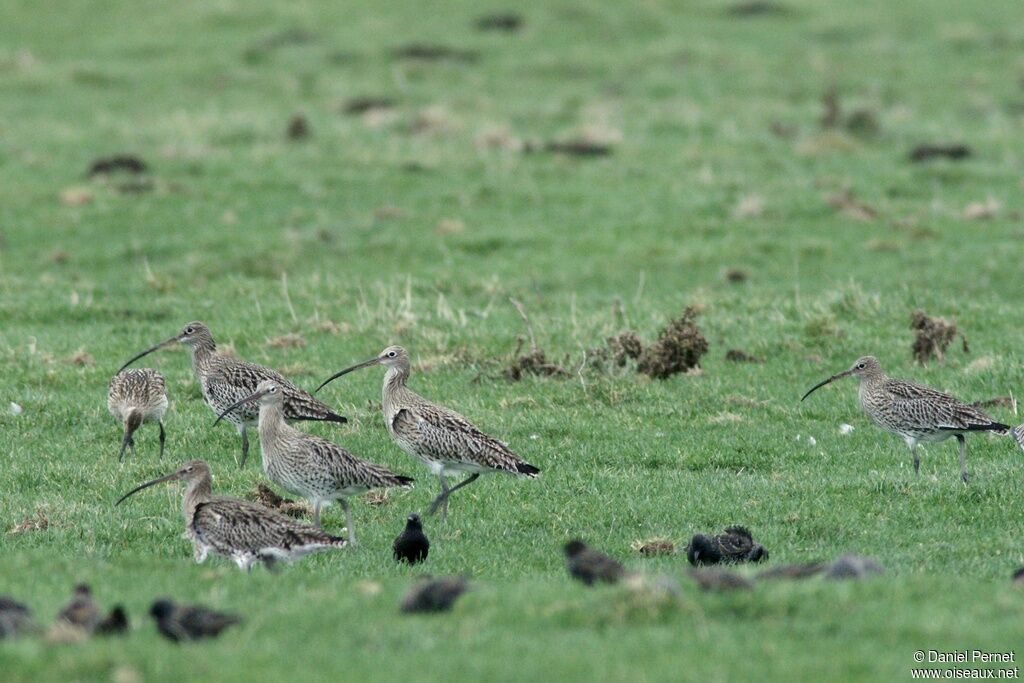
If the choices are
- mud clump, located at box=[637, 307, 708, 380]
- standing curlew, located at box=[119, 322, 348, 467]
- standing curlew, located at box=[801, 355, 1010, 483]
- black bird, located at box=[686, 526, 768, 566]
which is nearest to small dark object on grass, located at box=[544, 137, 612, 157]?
mud clump, located at box=[637, 307, 708, 380]

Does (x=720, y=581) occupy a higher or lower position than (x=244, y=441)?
higher

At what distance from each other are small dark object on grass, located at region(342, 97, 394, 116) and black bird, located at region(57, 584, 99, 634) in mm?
33925

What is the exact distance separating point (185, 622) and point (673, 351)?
38.6ft

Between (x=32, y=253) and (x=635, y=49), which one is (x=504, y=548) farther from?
(x=635, y=49)

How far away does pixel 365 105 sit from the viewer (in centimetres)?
4284

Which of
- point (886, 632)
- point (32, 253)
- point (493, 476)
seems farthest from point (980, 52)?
point (886, 632)

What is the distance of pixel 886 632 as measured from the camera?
9.20 m

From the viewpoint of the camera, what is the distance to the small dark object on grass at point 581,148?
3647 cm

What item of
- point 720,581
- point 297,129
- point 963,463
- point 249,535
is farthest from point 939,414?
point 297,129

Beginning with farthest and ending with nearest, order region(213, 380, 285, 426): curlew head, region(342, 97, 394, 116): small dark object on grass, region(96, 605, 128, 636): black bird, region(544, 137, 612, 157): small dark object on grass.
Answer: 1. region(342, 97, 394, 116): small dark object on grass
2. region(544, 137, 612, 157): small dark object on grass
3. region(213, 380, 285, 426): curlew head
4. region(96, 605, 128, 636): black bird

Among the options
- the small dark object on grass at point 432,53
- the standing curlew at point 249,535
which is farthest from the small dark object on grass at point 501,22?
the standing curlew at point 249,535

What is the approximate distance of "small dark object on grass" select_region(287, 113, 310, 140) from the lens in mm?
37781

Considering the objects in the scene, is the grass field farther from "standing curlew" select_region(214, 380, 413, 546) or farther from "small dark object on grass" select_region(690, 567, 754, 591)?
"standing curlew" select_region(214, 380, 413, 546)

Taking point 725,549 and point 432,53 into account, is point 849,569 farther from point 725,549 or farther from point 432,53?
point 432,53
